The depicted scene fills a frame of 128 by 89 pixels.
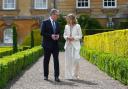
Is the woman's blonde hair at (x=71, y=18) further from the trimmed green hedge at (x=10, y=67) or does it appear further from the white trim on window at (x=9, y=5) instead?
the white trim on window at (x=9, y=5)

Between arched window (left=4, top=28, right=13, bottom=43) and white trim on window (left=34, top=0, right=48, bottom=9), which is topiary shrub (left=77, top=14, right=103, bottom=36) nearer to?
white trim on window (left=34, top=0, right=48, bottom=9)

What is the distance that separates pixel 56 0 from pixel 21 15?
11.0 feet

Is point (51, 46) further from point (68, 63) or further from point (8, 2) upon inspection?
point (8, 2)

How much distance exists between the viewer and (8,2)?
42.9 metres

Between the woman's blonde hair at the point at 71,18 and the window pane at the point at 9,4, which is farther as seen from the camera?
the window pane at the point at 9,4

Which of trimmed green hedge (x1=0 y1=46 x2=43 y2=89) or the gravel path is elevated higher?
trimmed green hedge (x1=0 y1=46 x2=43 y2=89)

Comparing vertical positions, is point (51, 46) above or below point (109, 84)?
above

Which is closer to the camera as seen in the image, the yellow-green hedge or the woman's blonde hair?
the yellow-green hedge

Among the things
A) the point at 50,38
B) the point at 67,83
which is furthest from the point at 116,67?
the point at 50,38

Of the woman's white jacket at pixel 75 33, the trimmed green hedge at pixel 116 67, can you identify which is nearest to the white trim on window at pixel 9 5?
the trimmed green hedge at pixel 116 67

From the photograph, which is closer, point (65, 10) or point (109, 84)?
point (109, 84)

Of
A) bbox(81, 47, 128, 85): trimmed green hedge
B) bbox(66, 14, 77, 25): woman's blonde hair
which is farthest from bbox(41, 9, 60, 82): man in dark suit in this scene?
bbox(81, 47, 128, 85): trimmed green hedge

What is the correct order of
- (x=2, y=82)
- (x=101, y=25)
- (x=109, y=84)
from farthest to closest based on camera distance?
1. (x=101, y=25)
2. (x=109, y=84)
3. (x=2, y=82)

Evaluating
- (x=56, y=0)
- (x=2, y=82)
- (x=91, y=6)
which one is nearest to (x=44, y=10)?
(x=56, y=0)
